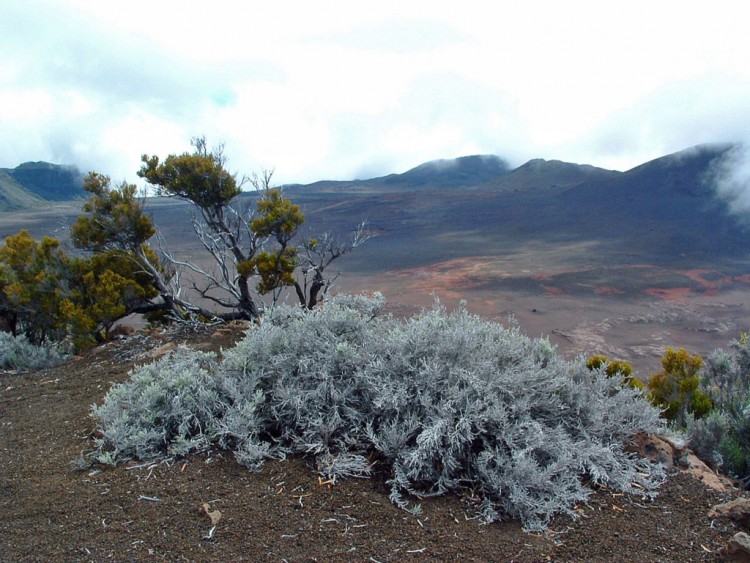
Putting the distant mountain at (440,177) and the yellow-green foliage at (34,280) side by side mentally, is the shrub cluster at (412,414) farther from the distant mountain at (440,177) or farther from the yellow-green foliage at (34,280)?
the distant mountain at (440,177)

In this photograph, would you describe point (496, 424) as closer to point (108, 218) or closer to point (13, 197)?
point (108, 218)

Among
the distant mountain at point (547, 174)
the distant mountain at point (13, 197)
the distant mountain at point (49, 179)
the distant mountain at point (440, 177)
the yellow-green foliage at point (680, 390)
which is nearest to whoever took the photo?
the yellow-green foliage at point (680, 390)

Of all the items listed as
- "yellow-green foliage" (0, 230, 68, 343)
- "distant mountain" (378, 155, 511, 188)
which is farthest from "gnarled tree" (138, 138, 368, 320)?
"distant mountain" (378, 155, 511, 188)

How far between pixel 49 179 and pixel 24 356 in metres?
141

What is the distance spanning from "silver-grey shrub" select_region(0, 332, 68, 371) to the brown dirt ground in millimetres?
3731

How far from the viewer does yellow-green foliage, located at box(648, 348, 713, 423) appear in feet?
15.8

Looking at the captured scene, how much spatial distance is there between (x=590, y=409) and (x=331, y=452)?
1.53 m

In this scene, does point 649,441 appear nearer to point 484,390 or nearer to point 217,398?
point 484,390

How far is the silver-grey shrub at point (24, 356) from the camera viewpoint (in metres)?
6.32

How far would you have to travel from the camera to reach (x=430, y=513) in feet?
8.34

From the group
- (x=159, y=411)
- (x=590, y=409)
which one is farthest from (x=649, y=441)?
(x=159, y=411)

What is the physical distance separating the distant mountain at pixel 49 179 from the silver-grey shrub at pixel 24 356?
431ft

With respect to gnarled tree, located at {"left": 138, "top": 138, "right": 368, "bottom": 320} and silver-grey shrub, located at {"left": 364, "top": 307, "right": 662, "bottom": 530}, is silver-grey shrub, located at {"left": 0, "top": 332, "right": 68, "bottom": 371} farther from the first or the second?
silver-grey shrub, located at {"left": 364, "top": 307, "right": 662, "bottom": 530}

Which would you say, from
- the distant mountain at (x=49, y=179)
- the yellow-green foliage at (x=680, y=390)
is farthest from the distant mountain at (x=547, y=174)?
the distant mountain at (x=49, y=179)
